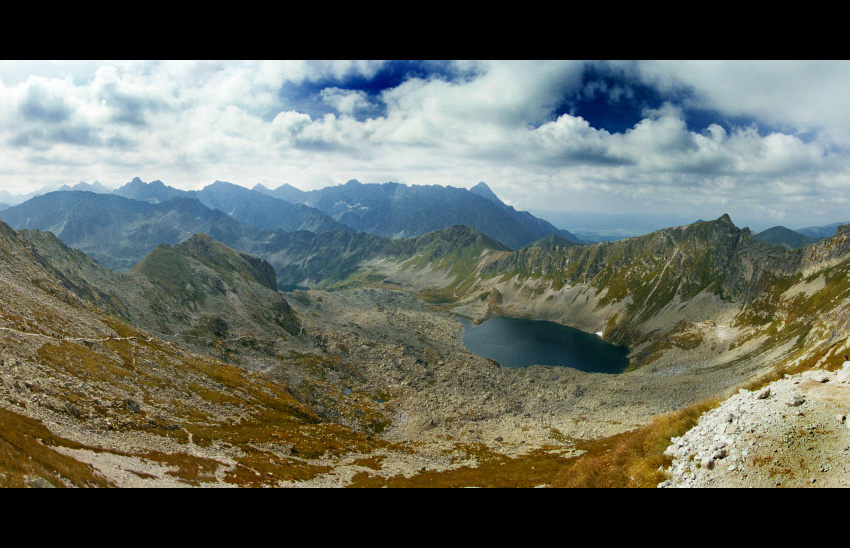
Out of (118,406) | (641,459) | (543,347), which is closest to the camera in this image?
(641,459)

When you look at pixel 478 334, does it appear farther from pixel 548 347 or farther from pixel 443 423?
pixel 443 423

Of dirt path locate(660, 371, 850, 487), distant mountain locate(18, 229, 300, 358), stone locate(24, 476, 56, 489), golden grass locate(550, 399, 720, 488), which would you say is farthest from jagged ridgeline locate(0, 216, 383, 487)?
dirt path locate(660, 371, 850, 487)

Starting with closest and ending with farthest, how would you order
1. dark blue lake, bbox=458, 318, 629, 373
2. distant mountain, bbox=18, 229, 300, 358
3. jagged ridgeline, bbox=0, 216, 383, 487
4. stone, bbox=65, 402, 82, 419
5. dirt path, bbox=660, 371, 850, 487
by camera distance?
dirt path, bbox=660, 371, 850, 487, jagged ridgeline, bbox=0, 216, 383, 487, stone, bbox=65, 402, 82, 419, distant mountain, bbox=18, 229, 300, 358, dark blue lake, bbox=458, 318, 629, 373

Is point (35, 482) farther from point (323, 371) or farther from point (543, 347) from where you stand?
point (543, 347)

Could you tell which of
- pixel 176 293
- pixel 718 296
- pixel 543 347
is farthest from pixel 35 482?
pixel 718 296

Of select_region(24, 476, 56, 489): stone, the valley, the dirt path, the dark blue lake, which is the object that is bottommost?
the dark blue lake

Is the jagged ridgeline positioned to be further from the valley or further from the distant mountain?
the distant mountain

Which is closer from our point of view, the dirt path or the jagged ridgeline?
the dirt path
